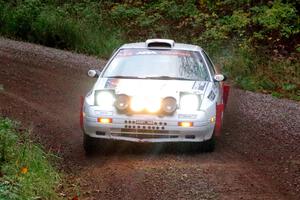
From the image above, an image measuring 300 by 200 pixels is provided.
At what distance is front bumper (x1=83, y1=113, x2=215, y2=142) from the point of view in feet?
27.4

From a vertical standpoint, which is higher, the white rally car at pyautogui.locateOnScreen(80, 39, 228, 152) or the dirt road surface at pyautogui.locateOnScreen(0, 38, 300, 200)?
the white rally car at pyautogui.locateOnScreen(80, 39, 228, 152)

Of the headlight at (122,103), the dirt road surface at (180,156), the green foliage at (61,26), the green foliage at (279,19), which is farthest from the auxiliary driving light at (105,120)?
the green foliage at (61,26)

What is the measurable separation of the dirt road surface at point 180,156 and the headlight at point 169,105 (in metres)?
0.70

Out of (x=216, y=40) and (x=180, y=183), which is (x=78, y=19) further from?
(x=180, y=183)

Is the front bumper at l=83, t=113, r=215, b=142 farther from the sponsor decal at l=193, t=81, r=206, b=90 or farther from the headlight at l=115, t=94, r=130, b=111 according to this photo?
the sponsor decal at l=193, t=81, r=206, b=90

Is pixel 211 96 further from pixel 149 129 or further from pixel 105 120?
pixel 105 120

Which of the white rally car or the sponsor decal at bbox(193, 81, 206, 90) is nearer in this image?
the white rally car

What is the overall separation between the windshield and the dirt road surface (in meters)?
1.11

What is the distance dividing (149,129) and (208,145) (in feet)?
3.15

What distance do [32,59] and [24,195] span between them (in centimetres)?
1276

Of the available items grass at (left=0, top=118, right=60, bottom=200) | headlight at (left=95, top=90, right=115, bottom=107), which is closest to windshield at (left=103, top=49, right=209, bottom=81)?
→ headlight at (left=95, top=90, right=115, bottom=107)

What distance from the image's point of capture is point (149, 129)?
838cm

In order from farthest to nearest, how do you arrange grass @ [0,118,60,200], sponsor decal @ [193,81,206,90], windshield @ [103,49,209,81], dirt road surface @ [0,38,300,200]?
windshield @ [103,49,209,81]
sponsor decal @ [193,81,206,90]
dirt road surface @ [0,38,300,200]
grass @ [0,118,60,200]

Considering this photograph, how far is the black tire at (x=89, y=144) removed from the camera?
28.8 ft
